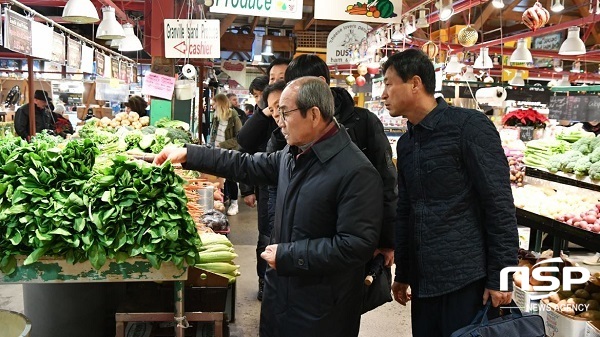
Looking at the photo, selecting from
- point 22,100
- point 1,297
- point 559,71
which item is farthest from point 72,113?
point 559,71

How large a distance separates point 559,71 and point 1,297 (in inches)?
738

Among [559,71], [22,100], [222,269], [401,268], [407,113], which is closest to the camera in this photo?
[407,113]

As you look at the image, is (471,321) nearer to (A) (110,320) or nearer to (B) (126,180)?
(B) (126,180)

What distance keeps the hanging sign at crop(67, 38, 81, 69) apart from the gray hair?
7.69m

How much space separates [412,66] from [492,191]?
645 millimetres

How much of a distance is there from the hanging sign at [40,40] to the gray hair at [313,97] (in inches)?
222

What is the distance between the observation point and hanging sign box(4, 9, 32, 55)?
5844mm

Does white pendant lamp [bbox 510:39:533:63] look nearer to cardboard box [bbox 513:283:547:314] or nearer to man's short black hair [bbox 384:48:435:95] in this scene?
cardboard box [bbox 513:283:547:314]

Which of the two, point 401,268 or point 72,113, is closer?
point 401,268

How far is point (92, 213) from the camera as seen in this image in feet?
8.00

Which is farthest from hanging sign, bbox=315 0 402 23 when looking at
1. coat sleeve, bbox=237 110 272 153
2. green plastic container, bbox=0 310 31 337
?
green plastic container, bbox=0 310 31 337

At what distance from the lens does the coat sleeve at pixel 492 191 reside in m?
2.38

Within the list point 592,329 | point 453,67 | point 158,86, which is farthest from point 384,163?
point 453,67

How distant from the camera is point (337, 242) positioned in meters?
2.21
